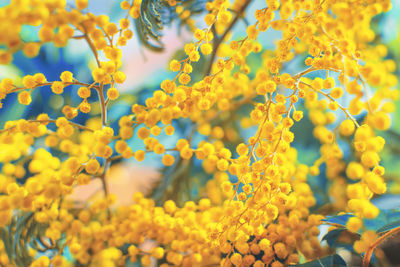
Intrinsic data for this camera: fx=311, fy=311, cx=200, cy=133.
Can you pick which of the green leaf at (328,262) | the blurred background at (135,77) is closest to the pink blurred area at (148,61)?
the blurred background at (135,77)

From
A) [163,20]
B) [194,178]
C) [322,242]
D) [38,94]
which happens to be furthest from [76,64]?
[322,242]

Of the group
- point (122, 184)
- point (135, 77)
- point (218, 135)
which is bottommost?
point (122, 184)

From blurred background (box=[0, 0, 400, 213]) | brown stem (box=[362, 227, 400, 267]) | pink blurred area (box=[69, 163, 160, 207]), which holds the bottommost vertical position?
pink blurred area (box=[69, 163, 160, 207])

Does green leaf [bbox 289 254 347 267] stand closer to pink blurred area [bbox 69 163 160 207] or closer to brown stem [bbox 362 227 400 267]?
brown stem [bbox 362 227 400 267]

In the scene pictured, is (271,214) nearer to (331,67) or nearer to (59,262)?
(331,67)

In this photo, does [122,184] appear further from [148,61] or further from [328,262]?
[328,262]

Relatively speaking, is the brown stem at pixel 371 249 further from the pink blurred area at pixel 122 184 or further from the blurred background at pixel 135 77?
the pink blurred area at pixel 122 184

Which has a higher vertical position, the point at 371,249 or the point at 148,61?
the point at 148,61

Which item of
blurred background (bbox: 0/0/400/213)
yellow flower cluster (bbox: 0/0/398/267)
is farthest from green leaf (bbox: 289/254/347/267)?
blurred background (bbox: 0/0/400/213)

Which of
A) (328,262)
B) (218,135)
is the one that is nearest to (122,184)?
(218,135)
